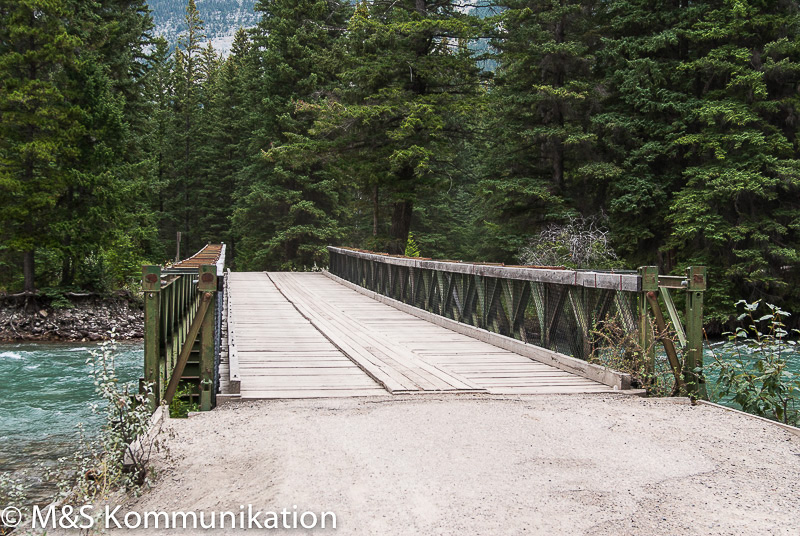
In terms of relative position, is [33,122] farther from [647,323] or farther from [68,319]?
[647,323]

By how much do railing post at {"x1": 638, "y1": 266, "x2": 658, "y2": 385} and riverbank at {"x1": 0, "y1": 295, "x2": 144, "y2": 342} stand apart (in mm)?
17049

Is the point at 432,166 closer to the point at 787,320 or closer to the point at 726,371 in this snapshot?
the point at 787,320

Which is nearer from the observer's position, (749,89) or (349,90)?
(749,89)

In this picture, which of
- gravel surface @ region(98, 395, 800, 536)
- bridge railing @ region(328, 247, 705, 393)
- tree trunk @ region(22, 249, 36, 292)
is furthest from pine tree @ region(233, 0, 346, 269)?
gravel surface @ region(98, 395, 800, 536)

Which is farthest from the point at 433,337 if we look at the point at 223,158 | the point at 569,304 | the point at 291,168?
the point at 223,158

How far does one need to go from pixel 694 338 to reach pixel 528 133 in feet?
53.2

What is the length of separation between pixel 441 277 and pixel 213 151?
33.1 m

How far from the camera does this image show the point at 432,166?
1941cm

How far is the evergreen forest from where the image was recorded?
1834cm

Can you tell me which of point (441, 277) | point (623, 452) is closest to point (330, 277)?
point (441, 277)

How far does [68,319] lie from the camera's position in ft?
68.7

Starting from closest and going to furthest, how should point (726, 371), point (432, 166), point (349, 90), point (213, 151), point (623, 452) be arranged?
point (623, 452), point (726, 371), point (432, 166), point (349, 90), point (213, 151)

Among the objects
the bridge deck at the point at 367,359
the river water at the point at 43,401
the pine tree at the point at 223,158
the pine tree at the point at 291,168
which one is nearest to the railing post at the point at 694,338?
the bridge deck at the point at 367,359

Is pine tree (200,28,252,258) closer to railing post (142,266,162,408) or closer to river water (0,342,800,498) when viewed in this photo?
river water (0,342,800,498)
